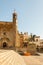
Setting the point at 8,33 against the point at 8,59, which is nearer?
the point at 8,59

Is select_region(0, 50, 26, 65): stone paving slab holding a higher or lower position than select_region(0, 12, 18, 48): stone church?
lower

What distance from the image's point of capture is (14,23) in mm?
41344

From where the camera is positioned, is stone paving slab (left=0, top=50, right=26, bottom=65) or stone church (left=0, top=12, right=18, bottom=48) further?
stone church (left=0, top=12, right=18, bottom=48)

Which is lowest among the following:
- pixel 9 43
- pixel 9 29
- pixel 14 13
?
pixel 9 43

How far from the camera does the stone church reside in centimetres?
4034

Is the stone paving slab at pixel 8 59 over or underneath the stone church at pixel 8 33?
underneath

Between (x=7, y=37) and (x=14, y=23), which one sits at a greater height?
(x=14, y=23)

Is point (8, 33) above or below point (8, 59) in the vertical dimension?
above

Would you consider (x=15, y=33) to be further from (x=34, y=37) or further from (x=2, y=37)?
(x=34, y=37)

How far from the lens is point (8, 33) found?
1618 inches

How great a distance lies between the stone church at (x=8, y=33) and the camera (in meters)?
40.3

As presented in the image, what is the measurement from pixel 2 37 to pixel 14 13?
21.9 ft

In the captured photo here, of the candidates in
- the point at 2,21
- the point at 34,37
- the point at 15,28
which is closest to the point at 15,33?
the point at 15,28

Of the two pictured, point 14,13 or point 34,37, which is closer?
point 14,13
